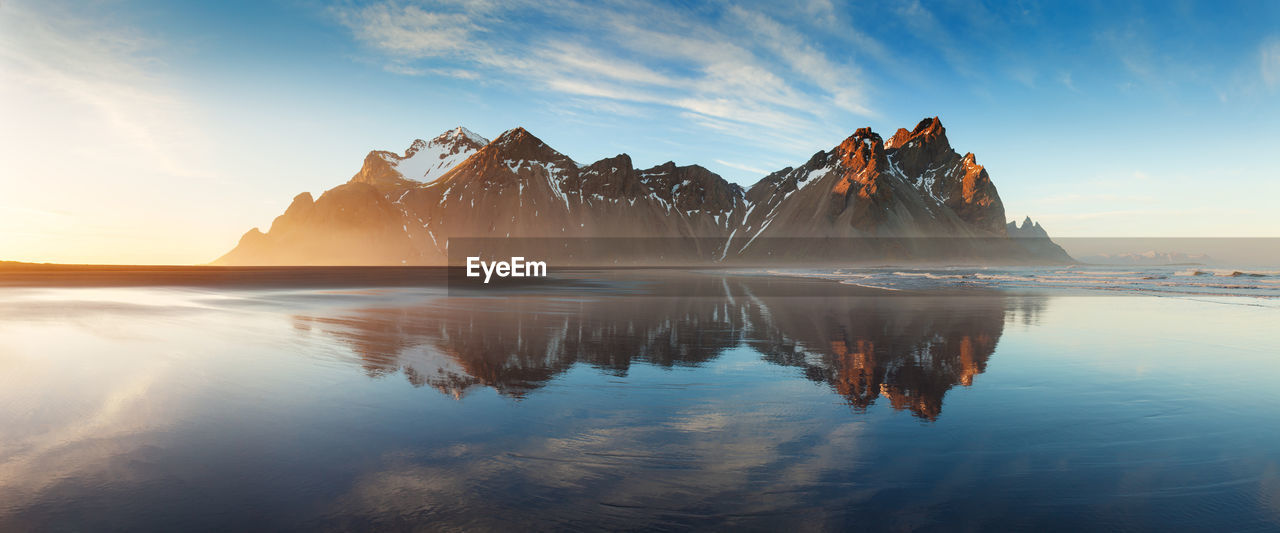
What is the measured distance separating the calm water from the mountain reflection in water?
0.14m

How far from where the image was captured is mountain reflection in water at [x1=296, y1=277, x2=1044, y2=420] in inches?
446

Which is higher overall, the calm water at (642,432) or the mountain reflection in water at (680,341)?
the mountain reflection in water at (680,341)

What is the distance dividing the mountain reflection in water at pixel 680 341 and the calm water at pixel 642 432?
14cm

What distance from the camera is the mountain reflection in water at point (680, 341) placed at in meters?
11.3

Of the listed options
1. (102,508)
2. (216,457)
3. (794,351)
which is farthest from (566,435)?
(794,351)

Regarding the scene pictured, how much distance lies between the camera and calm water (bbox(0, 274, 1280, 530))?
17.8 feet

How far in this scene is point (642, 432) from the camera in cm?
789

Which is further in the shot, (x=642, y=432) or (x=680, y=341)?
(x=680, y=341)

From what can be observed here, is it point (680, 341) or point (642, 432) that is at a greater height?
point (680, 341)

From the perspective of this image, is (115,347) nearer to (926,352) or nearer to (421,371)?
(421,371)

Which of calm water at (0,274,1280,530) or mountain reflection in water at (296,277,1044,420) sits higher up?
mountain reflection in water at (296,277,1044,420)

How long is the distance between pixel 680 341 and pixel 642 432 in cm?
904

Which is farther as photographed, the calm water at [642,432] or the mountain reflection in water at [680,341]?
the mountain reflection in water at [680,341]

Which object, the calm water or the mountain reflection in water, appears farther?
the mountain reflection in water
